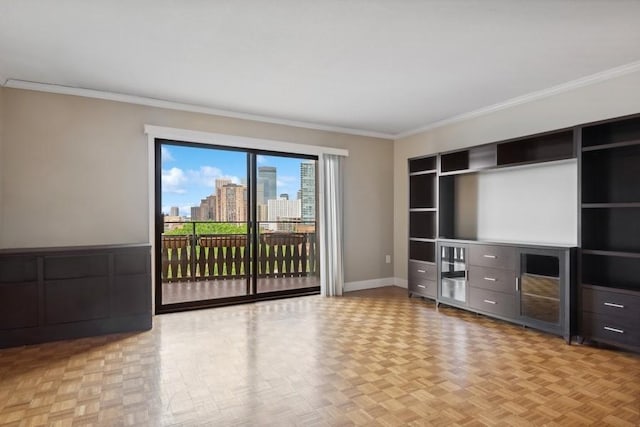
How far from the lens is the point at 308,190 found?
17.5 ft

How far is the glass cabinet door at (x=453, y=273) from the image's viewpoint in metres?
4.19

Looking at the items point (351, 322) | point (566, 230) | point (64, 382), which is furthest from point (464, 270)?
point (64, 382)

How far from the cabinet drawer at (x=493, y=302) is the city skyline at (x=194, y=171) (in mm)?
3106

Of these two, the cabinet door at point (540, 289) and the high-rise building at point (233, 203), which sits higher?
the high-rise building at point (233, 203)

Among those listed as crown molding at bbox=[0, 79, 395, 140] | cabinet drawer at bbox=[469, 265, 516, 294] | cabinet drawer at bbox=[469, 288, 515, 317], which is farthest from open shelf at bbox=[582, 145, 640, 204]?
crown molding at bbox=[0, 79, 395, 140]

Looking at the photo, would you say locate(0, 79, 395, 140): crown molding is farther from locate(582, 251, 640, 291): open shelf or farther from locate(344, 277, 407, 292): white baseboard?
locate(582, 251, 640, 291): open shelf

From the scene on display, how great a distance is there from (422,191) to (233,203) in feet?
8.81

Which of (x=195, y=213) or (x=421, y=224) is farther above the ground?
(x=195, y=213)

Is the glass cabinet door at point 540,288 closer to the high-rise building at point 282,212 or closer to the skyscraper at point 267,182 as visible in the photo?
the high-rise building at point 282,212

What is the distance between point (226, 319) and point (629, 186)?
13.6 feet

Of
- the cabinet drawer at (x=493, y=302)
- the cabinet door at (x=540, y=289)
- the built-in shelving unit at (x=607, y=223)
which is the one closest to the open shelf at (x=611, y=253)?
the built-in shelving unit at (x=607, y=223)

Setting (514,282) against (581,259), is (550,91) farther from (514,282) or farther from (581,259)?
(514,282)

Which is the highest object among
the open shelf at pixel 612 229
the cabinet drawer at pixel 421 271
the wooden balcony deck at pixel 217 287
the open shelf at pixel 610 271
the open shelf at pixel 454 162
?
the open shelf at pixel 454 162

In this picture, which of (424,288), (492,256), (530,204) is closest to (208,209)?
(424,288)
